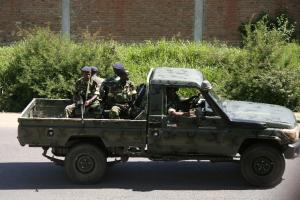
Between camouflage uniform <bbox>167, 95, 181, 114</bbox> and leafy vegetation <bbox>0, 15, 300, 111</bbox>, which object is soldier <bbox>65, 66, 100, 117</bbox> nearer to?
camouflage uniform <bbox>167, 95, 181, 114</bbox>

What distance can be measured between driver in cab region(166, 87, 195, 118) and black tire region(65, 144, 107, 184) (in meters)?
1.25

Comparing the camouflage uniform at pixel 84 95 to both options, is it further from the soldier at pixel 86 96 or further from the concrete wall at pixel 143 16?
the concrete wall at pixel 143 16

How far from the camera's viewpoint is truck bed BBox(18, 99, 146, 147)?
902 centimetres

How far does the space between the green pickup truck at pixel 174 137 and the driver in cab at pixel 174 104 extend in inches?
2.2

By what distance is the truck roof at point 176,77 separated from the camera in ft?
29.9

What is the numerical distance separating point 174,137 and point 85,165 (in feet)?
4.72

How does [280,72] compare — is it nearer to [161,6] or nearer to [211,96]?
[211,96]

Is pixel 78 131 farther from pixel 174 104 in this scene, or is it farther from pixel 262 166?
pixel 262 166

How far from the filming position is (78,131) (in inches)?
357

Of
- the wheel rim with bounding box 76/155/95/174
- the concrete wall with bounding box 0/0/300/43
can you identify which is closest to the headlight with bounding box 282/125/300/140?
the wheel rim with bounding box 76/155/95/174

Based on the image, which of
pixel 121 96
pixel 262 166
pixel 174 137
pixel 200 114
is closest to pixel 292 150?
pixel 262 166

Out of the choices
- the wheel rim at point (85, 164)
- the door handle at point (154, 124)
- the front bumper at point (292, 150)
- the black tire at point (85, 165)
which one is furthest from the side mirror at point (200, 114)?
the wheel rim at point (85, 164)

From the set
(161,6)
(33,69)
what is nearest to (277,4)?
(161,6)

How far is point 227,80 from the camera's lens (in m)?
17.1
